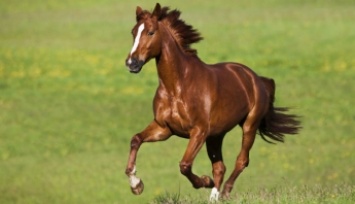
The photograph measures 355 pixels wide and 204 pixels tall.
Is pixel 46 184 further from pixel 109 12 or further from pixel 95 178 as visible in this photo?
pixel 109 12

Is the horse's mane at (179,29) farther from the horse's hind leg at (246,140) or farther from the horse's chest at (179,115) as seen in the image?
the horse's hind leg at (246,140)

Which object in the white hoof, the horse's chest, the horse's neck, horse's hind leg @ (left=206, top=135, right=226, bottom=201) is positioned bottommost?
the white hoof

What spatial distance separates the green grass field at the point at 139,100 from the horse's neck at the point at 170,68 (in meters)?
1.34

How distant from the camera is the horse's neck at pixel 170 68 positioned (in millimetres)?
12195

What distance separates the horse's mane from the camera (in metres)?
12.3

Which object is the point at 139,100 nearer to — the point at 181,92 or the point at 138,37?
the point at 181,92

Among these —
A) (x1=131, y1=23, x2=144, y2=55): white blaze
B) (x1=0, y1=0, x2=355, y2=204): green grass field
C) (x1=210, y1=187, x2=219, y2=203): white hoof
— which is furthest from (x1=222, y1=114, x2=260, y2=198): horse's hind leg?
(x1=131, y1=23, x2=144, y2=55): white blaze

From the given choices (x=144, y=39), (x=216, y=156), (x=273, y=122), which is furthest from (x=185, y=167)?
(x=273, y=122)

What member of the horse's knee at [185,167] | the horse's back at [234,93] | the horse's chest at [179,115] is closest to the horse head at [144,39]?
the horse's chest at [179,115]

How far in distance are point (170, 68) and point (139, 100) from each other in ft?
69.3

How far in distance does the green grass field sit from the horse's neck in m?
1.34

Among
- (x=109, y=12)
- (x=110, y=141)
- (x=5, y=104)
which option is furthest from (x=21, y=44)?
(x=110, y=141)

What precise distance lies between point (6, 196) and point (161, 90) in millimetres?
9792

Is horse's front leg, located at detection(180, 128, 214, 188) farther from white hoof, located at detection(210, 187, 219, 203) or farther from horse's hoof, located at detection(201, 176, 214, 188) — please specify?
white hoof, located at detection(210, 187, 219, 203)
